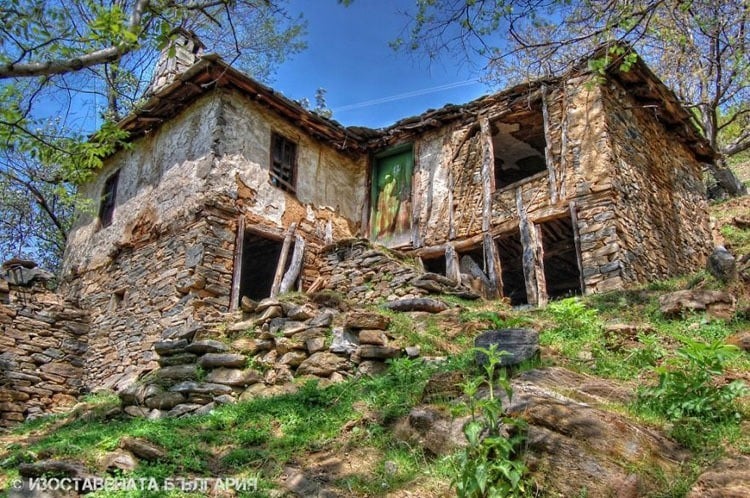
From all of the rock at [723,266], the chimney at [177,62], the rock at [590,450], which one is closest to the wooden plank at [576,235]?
the rock at [723,266]

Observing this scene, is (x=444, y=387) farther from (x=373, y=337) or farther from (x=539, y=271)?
(x=539, y=271)

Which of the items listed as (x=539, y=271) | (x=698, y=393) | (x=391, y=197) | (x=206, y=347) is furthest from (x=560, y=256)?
(x=698, y=393)

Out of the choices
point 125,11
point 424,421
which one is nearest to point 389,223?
point 125,11

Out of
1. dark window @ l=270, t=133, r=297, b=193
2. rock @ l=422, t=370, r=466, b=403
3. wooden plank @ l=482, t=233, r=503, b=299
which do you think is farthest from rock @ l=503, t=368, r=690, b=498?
dark window @ l=270, t=133, r=297, b=193

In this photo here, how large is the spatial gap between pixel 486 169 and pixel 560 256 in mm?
2554

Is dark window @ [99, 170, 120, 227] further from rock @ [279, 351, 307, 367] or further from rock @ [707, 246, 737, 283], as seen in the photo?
rock @ [707, 246, 737, 283]

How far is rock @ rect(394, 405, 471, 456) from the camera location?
14.3 ft

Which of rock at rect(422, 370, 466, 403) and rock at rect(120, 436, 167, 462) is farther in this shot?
rock at rect(422, 370, 466, 403)

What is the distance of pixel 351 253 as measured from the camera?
36.6ft

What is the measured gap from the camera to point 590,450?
379 cm

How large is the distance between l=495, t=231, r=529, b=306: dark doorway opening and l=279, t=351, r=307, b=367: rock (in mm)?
5399

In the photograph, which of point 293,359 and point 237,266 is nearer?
point 293,359

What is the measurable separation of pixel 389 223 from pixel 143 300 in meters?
5.42

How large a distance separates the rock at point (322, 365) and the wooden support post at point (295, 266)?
4321 millimetres
